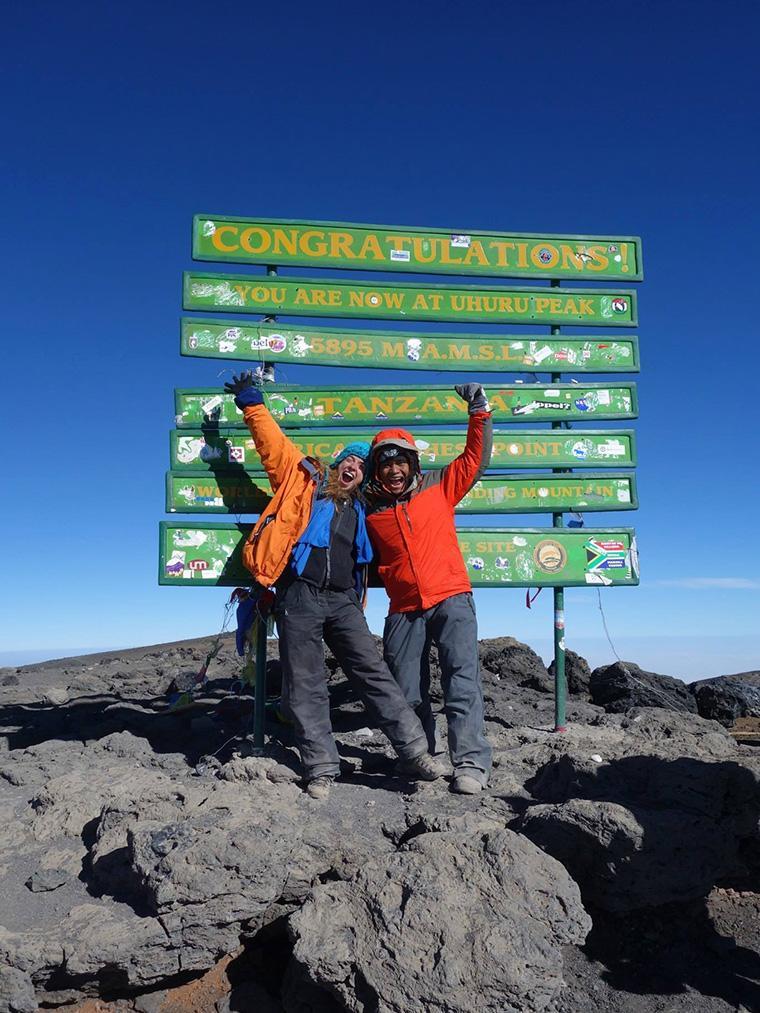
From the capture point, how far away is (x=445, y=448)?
24.2 ft

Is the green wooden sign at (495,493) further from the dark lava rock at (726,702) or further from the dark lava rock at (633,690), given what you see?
the dark lava rock at (726,702)

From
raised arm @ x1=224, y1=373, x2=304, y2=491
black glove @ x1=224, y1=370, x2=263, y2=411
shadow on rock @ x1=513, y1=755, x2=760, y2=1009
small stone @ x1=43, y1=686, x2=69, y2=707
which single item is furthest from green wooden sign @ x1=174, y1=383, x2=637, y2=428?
small stone @ x1=43, y1=686, x2=69, y2=707

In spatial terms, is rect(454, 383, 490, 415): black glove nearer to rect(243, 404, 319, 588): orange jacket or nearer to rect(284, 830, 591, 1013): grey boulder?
rect(243, 404, 319, 588): orange jacket

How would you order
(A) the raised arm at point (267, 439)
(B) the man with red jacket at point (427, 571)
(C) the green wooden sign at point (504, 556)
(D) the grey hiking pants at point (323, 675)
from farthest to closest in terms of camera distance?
(C) the green wooden sign at point (504, 556) < (A) the raised arm at point (267, 439) < (B) the man with red jacket at point (427, 571) < (D) the grey hiking pants at point (323, 675)

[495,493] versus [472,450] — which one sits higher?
[472,450]

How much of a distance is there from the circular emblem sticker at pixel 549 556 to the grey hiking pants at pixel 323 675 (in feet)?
7.11

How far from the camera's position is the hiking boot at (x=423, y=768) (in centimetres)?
551

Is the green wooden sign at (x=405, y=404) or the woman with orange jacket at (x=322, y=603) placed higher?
the green wooden sign at (x=405, y=404)

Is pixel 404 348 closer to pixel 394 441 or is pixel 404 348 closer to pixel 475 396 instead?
pixel 475 396

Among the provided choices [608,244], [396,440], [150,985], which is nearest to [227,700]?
[396,440]

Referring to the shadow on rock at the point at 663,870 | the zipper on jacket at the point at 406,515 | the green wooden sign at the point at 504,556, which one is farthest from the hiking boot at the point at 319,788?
the green wooden sign at the point at 504,556

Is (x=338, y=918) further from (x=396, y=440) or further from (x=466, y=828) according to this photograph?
(x=396, y=440)

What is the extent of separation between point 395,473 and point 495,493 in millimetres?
1667

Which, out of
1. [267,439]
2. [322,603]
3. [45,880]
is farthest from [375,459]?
[45,880]
